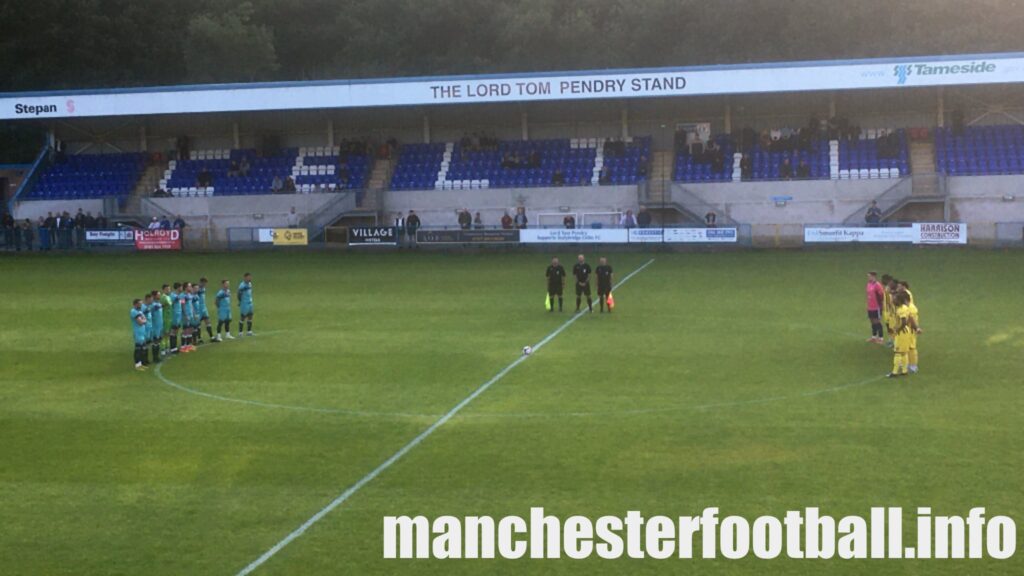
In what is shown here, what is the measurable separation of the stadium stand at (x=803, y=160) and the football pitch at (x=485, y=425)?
53.1 feet

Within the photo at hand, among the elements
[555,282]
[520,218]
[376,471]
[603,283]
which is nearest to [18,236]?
[520,218]

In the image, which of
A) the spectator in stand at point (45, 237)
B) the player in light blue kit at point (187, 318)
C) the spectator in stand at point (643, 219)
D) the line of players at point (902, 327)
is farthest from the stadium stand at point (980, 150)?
the spectator in stand at point (45, 237)

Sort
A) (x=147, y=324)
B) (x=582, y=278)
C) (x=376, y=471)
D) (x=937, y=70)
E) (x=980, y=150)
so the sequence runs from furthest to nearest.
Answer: (x=980, y=150)
(x=937, y=70)
(x=582, y=278)
(x=147, y=324)
(x=376, y=471)

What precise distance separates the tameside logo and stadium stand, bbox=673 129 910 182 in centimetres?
375

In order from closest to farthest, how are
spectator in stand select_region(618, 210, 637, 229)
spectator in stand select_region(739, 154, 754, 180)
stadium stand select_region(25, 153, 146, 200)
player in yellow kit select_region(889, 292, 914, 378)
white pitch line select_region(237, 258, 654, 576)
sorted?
white pitch line select_region(237, 258, 654, 576), player in yellow kit select_region(889, 292, 914, 378), spectator in stand select_region(618, 210, 637, 229), spectator in stand select_region(739, 154, 754, 180), stadium stand select_region(25, 153, 146, 200)

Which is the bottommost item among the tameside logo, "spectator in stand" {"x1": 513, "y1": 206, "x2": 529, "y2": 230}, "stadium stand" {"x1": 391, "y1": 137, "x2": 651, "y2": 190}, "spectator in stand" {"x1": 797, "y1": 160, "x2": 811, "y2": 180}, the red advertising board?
the red advertising board

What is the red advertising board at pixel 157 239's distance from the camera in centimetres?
4978

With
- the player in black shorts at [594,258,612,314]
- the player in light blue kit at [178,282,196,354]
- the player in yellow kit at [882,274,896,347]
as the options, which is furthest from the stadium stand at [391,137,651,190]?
the player in light blue kit at [178,282,196,354]

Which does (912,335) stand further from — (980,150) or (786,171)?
(980,150)

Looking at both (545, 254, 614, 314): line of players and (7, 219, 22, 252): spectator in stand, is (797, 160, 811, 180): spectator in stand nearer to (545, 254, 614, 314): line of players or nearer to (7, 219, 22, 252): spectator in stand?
(545, 254, 614, 314): line of players

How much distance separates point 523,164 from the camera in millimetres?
53188

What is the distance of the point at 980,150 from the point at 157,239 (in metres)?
36.7

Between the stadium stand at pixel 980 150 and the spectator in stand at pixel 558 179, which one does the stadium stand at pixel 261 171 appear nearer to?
the spectator in stand at pixel 558 179

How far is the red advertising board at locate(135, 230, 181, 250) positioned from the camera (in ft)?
163
